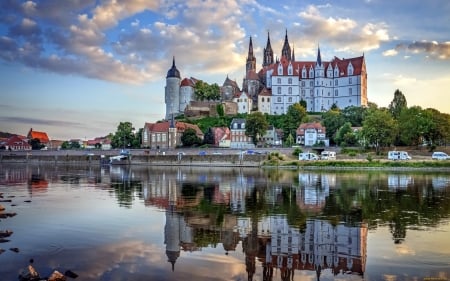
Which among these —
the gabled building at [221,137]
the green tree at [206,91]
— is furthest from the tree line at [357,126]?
the green tree at [206,91]

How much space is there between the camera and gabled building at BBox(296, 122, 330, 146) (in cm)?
9594

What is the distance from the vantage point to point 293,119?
10806 cm

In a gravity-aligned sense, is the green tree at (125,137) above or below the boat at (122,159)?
above

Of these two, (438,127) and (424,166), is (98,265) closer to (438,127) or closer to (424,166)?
(424,166)

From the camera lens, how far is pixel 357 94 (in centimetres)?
11812

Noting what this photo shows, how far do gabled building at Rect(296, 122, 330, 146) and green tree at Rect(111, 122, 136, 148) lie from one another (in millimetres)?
43894

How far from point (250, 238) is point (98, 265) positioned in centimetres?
569

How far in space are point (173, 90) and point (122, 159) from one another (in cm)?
3849

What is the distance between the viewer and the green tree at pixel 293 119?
107m

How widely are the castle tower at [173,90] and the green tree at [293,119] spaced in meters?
37.7

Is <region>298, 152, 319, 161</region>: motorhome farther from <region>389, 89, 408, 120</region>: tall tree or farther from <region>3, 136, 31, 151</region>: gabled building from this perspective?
<region>3, 136, 31, 151</region>: gabled building

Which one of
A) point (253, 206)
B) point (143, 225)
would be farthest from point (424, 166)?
point (143, 225)

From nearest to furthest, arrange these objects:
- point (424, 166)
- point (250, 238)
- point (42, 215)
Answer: point (250, 238), point (42, 215), point (424, 166)

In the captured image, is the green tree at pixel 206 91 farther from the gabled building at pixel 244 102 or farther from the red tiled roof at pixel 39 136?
the red tiled roof at pixel 39 136
